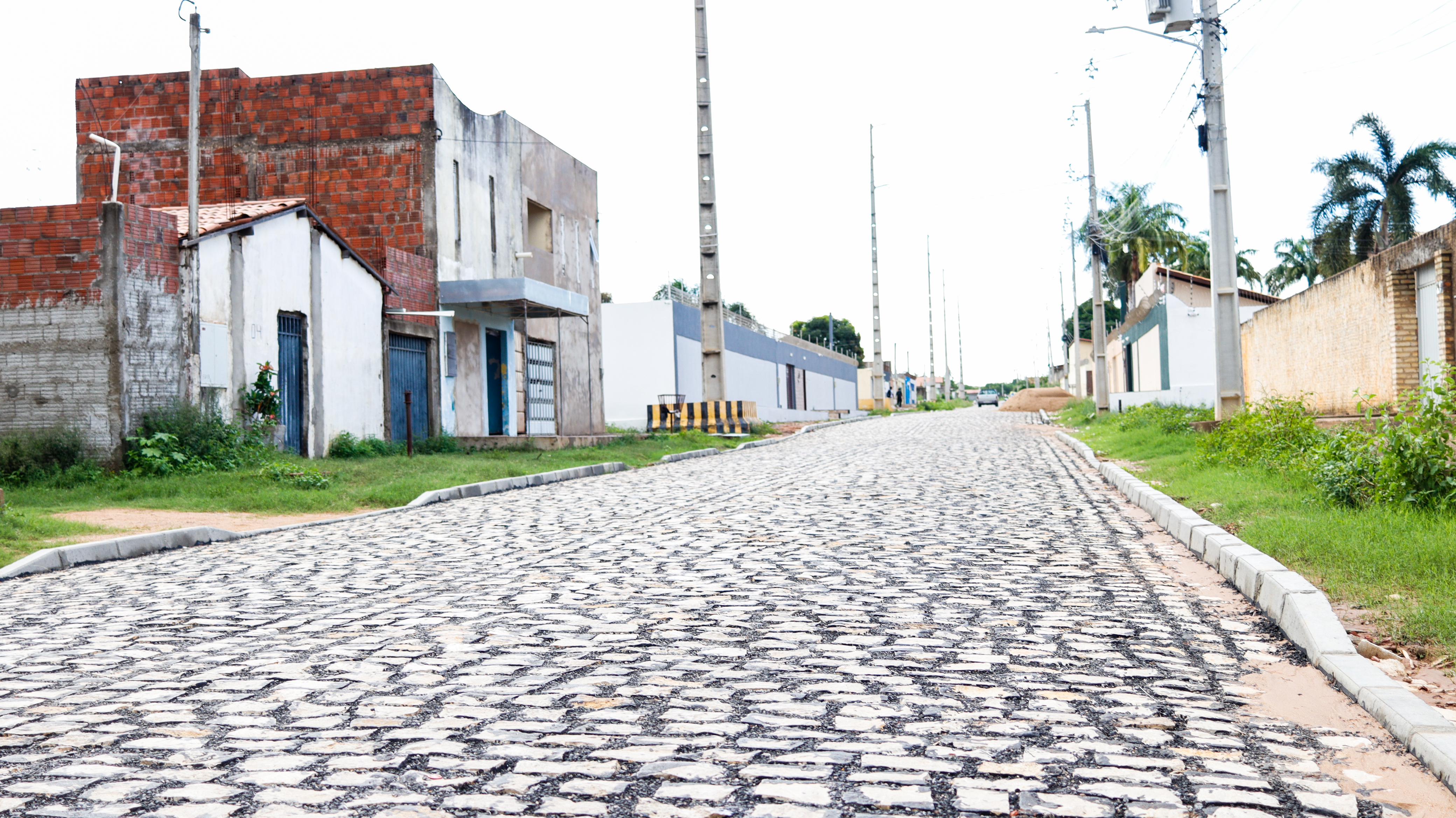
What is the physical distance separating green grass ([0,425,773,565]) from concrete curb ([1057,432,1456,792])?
28.8 ft

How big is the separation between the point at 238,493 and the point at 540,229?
51.3 feet

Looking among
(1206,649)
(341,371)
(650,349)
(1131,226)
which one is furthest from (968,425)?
(1206,649)

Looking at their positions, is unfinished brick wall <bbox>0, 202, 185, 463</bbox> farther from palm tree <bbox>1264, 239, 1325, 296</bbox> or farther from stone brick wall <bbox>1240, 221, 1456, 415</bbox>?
palm tree <bbox>1264, 239, 1325, 296</bbox>

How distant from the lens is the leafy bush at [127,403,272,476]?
13.7 m

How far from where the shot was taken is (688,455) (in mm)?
22250

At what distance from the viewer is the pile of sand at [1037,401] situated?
5784 cm

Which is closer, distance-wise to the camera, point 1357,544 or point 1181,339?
point 1357,544

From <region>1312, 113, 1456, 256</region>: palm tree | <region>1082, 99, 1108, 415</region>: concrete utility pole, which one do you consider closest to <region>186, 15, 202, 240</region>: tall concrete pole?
<region>1082, 99, 1108, 415</region>: concrete utility pole

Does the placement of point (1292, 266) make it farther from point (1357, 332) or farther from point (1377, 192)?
point (1357, 332)

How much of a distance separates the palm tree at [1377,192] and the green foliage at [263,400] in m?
36.9

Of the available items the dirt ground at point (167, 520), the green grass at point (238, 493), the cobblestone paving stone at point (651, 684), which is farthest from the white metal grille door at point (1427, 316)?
the dirt ground at point (167, 520)

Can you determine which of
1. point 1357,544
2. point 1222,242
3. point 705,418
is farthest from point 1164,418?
point 1357,544

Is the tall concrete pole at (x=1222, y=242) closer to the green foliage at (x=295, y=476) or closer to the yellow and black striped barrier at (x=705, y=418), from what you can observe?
the green foliage at (x=295, y=476)

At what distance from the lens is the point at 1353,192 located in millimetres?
39594
